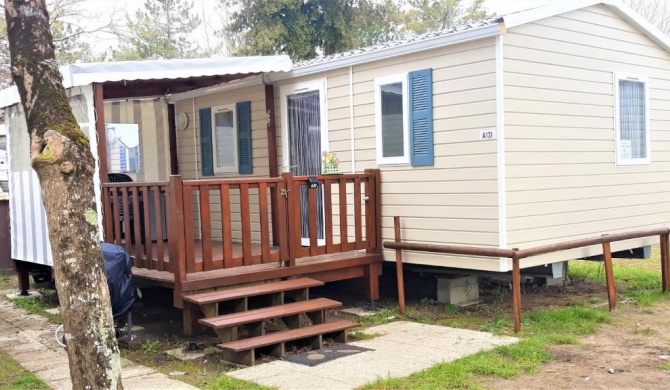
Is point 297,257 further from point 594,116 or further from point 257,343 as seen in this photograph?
point 594,116

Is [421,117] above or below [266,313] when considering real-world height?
above

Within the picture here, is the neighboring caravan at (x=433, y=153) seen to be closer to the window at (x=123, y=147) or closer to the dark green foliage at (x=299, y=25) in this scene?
the window at (x=123, y=147)

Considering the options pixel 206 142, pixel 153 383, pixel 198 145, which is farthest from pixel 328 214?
pixel 198 145

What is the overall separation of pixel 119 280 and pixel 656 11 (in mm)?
23603

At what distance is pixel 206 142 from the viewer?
9172mm

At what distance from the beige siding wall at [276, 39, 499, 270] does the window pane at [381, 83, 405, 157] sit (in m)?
0.14

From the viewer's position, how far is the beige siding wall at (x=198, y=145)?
829 cm

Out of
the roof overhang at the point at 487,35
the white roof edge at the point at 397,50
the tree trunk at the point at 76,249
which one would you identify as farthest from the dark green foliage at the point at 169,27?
the tree trunk at the point at 76,249

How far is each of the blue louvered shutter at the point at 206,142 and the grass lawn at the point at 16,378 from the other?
4253mm

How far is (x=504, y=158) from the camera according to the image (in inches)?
233

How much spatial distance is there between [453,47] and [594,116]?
1881mm

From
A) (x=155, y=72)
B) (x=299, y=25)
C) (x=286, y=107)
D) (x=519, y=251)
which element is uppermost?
(x=299, y=25)

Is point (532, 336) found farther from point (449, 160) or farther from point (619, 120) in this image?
point (619, 120)

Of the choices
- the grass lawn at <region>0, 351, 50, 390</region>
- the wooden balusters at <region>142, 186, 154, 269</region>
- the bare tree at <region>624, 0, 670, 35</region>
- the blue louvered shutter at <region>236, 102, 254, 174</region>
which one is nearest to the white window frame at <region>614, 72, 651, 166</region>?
the blue louvered shutter at <region>236, 102, 254, 174</region>
